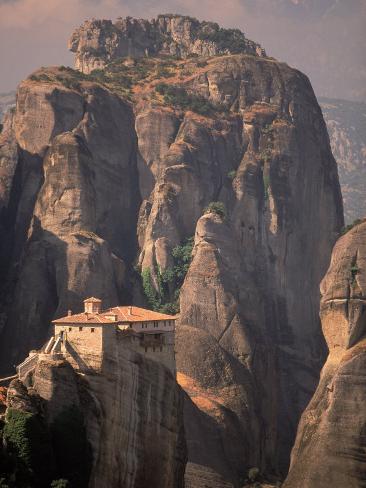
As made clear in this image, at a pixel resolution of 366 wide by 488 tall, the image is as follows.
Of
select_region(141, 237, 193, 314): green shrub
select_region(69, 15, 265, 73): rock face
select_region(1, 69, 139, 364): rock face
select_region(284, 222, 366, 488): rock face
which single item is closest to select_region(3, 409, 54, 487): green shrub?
select_region(284, 222, 366, 488): rock face

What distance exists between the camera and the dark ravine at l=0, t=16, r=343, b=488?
99000 millimetres

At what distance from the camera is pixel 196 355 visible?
330 feet

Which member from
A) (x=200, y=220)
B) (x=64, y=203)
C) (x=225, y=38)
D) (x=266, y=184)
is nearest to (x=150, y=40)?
(x=225, y=38)

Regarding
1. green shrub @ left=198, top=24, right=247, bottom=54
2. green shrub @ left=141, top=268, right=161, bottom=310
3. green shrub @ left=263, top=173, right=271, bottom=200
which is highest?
green shrub @ left=198, top=24, right=247, bottom=54

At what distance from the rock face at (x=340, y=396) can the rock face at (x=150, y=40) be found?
52103 mm

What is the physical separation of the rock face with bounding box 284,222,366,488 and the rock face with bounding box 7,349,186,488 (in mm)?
12722

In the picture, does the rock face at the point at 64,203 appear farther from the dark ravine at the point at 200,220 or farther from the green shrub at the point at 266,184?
the green shrub at the point at 266,184

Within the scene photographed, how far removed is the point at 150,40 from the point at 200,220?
4642 centimetres

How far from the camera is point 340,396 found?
9119 cm

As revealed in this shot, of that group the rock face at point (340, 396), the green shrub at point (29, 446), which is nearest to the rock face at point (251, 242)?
the rock face at point (340, 396)

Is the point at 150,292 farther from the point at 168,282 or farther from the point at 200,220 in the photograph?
the point at 200,220

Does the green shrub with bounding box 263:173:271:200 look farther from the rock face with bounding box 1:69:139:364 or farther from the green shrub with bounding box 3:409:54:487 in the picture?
the green shrub with bounding box 3:409:54:487

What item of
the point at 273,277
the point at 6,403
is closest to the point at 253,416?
the point at 273,277

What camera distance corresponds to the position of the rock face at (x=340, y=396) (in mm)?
88562
